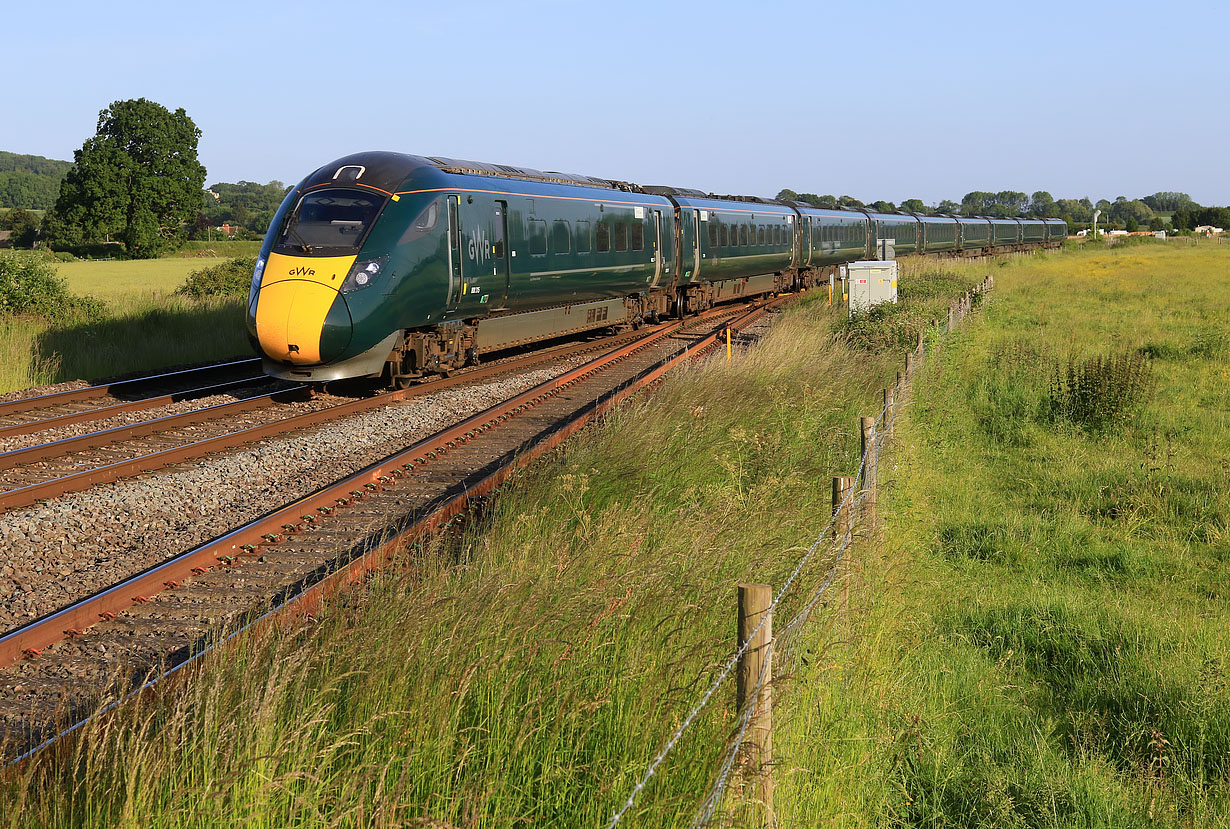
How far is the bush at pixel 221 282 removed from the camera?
94.5ft

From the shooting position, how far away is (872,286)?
20.0 m

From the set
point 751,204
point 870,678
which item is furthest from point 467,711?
point 751,204

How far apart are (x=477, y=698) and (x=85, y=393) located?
1234 cm

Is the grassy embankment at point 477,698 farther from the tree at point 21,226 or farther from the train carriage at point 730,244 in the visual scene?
the tree at point 21,226

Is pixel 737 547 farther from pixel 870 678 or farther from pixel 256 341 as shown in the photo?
pixel 256 341

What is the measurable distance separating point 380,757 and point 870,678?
9.14ft

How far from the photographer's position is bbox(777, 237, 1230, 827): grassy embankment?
4.82 m

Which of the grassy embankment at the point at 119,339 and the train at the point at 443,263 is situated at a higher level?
the train at the point at 443,263

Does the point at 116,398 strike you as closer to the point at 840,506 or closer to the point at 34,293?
the point at 34,293

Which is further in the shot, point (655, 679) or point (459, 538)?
point (459, 538)

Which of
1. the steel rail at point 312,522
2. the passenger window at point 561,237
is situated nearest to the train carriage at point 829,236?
the passenger window at point 561,237

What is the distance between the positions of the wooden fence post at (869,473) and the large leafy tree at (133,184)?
77338 millimetres

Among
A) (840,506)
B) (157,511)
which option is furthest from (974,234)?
(840,506)

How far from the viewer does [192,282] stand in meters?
30.1
